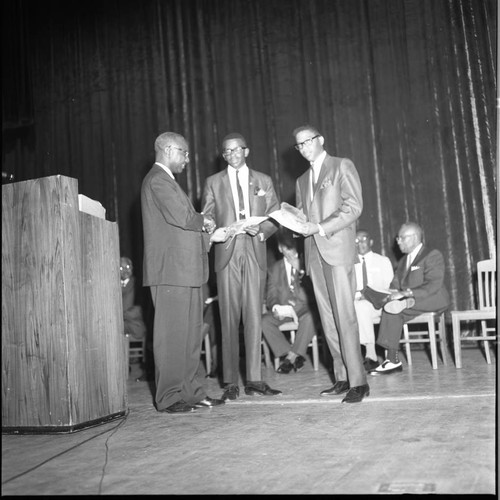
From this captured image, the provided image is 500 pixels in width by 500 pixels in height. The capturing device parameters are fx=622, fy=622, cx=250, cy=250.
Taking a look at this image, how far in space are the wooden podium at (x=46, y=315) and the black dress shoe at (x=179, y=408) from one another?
1.51 ft

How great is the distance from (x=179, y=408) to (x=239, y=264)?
100 cm

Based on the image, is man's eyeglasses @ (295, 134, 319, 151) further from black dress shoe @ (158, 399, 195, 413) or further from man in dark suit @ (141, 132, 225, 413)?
black dress shoe @ (158, 399, 195, 413)

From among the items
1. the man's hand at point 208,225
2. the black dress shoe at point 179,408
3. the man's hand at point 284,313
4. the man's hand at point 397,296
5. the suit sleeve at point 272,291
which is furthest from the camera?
the suit sleeve at point 272,291

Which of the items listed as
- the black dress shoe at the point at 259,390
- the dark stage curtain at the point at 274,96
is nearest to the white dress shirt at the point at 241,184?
the black dress shoe at the point at 259,390

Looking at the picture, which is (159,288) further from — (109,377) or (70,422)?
(70,422)

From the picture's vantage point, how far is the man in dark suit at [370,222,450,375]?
4695 millimetres

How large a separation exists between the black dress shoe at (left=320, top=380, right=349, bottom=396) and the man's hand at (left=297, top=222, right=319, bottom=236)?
915 millimetres

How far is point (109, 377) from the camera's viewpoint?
295 cm

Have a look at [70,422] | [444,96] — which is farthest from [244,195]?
[444,96]

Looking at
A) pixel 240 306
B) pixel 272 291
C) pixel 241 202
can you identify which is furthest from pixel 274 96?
pixel 240 306

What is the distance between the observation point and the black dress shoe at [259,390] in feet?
12.2

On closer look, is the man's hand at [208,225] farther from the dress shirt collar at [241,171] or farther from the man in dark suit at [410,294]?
the man in dark suit at [410,294]

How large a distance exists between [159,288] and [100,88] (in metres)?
4.70

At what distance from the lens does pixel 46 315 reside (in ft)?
8.77
